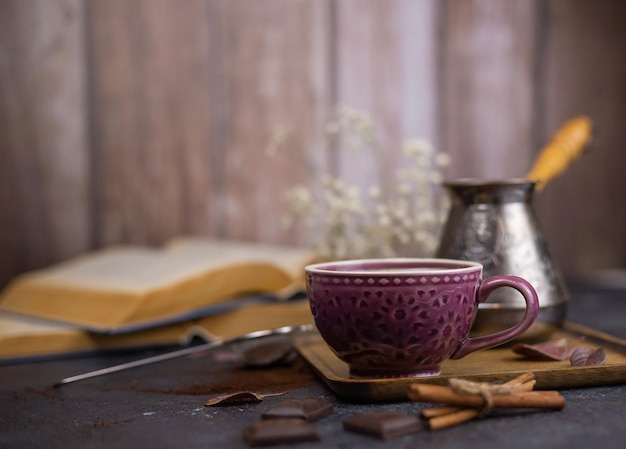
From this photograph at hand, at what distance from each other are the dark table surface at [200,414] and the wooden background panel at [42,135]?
0.51 m

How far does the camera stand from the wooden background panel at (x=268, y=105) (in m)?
1.45

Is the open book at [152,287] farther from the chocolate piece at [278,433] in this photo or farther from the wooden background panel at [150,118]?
the chocolate piece at [278,433]

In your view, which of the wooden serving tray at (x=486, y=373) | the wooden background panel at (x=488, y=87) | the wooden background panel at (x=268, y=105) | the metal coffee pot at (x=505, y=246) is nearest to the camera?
the wooden serving tray at (x=486, y=373)

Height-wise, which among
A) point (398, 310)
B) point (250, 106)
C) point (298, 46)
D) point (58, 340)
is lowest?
point (58, 340)

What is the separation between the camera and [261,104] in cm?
146

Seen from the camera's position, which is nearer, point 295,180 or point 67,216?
point 67,216

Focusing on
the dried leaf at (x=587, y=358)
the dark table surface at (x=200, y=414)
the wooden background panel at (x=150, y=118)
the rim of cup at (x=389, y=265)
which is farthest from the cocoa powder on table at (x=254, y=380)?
the wooden background panel at (x=150, y=118)

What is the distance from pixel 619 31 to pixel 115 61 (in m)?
1.01

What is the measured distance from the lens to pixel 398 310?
633 millimetres

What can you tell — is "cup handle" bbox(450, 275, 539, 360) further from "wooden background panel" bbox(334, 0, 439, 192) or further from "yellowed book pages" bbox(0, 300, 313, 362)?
"wooden background panel" bbox(334, 0, 439, 192)

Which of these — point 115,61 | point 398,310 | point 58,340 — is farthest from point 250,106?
point 398,310

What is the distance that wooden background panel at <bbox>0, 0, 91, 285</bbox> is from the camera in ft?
4.37

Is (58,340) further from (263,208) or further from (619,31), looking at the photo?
(619,31)

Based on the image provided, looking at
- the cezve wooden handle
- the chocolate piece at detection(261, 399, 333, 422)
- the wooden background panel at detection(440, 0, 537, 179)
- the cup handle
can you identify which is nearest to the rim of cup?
the cup handle
